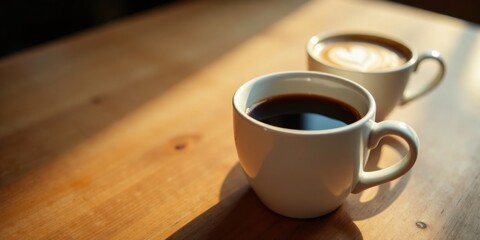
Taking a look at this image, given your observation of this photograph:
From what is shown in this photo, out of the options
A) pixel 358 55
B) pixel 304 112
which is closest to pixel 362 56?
pixel 358 55

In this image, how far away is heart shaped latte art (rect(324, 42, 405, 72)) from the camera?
563mm

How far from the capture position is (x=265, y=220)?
0.45 meters

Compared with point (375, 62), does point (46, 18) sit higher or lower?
lower

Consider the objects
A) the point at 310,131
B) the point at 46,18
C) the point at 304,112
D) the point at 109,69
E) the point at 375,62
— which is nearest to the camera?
the point at 310,131

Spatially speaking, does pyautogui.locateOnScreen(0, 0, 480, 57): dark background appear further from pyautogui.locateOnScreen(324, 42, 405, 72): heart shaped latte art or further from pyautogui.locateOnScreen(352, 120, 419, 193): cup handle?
pyautogui.locateOnScreen(352, 120, 419, 193): cup handle

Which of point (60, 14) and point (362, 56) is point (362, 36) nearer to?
point (362, 56)

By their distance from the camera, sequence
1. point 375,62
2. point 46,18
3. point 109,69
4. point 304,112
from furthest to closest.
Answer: point 46,18 < point 109,69 < point 375,62 < point 304,112

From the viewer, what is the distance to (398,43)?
60 cm

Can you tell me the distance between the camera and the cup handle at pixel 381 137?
1.28 feet

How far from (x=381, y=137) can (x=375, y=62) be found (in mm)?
210

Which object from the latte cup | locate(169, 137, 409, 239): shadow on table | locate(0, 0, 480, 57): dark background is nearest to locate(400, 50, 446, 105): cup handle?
the latte cup

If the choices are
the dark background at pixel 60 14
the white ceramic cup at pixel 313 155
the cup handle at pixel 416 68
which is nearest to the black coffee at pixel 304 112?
the white ceramic cup at pixel 313 155

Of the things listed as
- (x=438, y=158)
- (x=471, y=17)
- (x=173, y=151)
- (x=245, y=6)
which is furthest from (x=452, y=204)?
(x=471, y=17)

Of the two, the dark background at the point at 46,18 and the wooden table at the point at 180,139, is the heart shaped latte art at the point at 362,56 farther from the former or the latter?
the dark background at the point at 46,18
